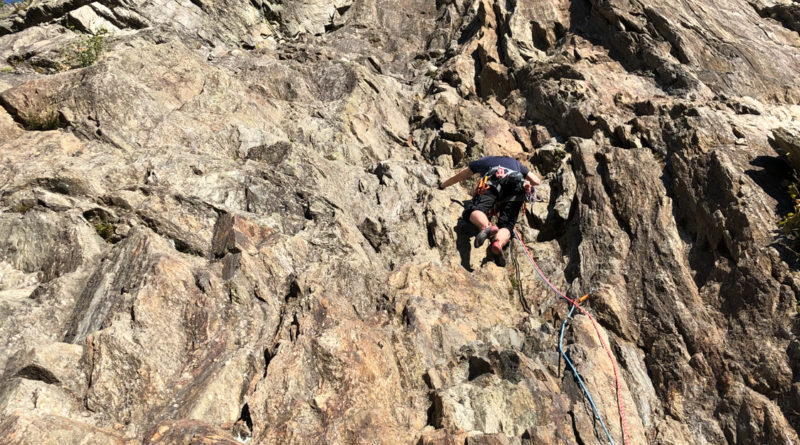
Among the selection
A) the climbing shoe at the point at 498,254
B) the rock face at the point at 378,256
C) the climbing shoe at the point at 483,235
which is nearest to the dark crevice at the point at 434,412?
the rock face at the point at 378,256

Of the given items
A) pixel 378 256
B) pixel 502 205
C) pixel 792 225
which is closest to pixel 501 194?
pixel 502 205

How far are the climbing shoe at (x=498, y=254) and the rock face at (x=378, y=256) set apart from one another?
0.88ft

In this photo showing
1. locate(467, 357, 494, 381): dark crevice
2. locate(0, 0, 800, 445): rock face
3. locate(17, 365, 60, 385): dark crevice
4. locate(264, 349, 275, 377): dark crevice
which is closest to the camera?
locate(17, 365, 60, 385): dark crevice

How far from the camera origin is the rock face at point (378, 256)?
6.75 meters

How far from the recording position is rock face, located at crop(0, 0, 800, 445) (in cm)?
675

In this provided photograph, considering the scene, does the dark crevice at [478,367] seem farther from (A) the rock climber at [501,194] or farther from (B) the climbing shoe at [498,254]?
(A) the rock climber at [501,194]

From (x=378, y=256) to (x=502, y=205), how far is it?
3.04 meters

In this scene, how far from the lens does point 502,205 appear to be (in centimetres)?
1122

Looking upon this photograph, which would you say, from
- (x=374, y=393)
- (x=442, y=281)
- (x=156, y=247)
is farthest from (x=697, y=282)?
(x=156, y=247)

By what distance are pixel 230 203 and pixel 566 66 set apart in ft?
42.5

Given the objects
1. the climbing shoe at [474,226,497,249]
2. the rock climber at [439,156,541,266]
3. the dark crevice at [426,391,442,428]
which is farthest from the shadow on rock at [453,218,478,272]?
the dark crevice at [426,391,442,428]

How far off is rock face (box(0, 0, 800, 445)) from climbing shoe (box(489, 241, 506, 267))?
0.27 metres

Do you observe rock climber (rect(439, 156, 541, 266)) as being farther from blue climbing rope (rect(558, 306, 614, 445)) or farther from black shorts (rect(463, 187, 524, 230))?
blue climbing rope (rect(558, 306, 614, 445))

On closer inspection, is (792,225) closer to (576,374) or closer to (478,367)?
(576,374)
